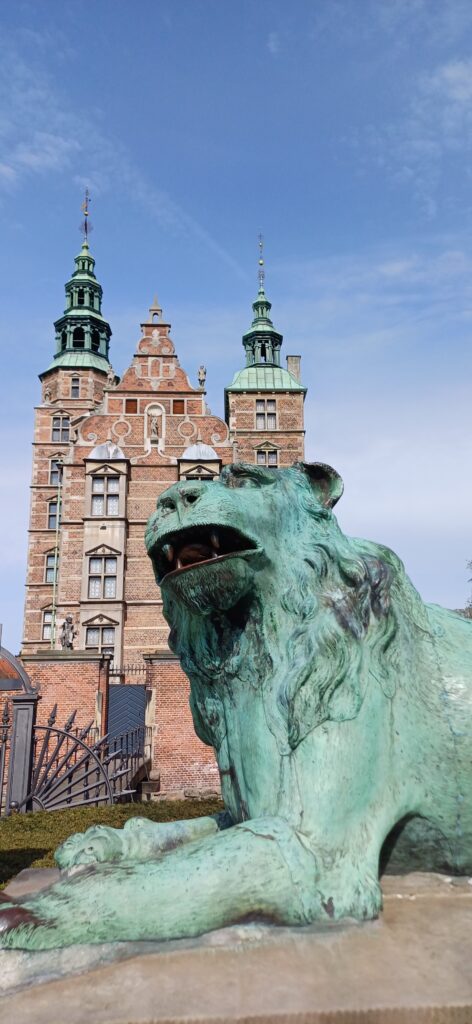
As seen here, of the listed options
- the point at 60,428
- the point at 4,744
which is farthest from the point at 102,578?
the point at 4,744

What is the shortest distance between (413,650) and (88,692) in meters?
11.9

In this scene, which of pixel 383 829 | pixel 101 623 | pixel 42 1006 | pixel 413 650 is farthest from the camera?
pixel 101 623

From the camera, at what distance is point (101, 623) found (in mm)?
26766

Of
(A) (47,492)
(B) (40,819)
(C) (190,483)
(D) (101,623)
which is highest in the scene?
(A) (47,492)

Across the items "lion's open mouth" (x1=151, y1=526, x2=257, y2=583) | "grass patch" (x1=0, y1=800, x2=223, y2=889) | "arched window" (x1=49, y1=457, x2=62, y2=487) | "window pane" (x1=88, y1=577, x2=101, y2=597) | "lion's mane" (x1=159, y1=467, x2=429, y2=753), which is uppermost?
"arched window" (x1=49, y1=457, x2=62, y2=487)

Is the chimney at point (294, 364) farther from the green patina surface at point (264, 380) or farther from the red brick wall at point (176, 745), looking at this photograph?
the red brick wall at point (176, 745)

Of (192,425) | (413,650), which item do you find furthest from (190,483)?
(192,425)

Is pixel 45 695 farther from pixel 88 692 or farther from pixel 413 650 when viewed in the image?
pixel 413 650

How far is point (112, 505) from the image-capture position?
28.3 m

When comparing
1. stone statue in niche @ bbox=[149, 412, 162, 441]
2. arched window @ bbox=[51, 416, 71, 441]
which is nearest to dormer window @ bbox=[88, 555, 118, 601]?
stone statue in niche @ bbox=[149, 412, 162, 441]

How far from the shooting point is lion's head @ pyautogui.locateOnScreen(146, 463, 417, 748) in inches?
76.0

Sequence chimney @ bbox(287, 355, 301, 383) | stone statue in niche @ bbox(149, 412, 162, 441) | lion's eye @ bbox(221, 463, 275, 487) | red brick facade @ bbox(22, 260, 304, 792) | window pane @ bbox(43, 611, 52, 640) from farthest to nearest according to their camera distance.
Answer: chimney @ bbox(287, 355, 301, 383), window pane @ bbox(43, 611, 52, 640), stone statue in niche @ bbox(149, 412, 162, 441), red brick facade @ bbox(22, 260, 304, 792), lion's eye @ bbox(221, 463, 275, 487)

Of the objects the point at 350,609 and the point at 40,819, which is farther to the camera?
the point at 40,819

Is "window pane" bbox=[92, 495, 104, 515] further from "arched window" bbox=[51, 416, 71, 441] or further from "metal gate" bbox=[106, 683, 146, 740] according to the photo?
"metal gate" bbox=[106, 683, 146, 740]
